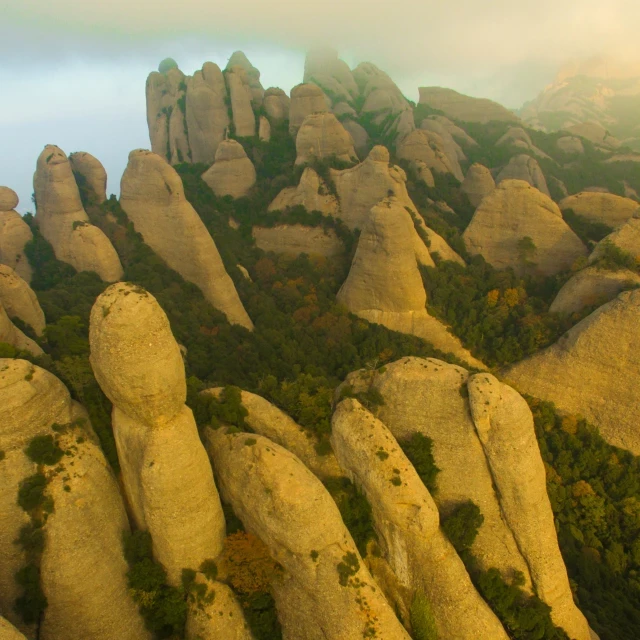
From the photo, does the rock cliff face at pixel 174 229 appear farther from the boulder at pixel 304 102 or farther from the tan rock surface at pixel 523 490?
the boulder at pixel 304 102

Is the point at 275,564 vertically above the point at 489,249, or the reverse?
the point at 489,249

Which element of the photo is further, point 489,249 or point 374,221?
point 489,249

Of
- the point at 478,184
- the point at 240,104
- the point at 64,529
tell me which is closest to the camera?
the point at 64,529

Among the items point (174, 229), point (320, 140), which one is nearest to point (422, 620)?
point (174, 229)

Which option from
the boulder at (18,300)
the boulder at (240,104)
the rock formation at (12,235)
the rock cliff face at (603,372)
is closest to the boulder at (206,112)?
the boulder at (240,104)

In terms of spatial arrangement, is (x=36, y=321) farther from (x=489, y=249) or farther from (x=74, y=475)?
(x=489, y=249)

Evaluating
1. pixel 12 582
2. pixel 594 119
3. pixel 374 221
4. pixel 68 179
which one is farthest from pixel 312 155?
pixel 594 119

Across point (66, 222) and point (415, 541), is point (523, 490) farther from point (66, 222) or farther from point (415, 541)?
point (66, 222)
